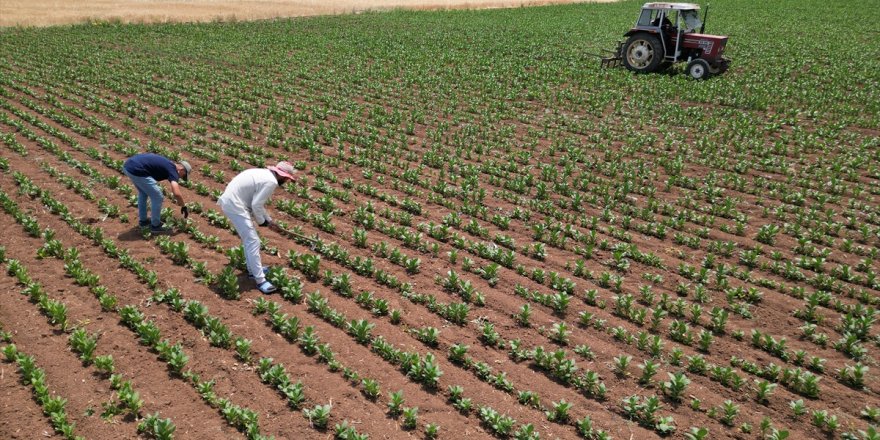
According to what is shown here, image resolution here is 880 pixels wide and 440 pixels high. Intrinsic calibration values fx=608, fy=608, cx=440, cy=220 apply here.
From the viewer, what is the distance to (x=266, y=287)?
24.6ft

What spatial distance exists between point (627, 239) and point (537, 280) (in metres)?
1.96

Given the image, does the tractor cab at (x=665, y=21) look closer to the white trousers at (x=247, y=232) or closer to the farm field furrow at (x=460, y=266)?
the farm field furrow at (x=460, y=266)

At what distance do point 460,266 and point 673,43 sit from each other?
48.3ft

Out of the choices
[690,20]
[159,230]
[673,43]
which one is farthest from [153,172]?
[690,20]

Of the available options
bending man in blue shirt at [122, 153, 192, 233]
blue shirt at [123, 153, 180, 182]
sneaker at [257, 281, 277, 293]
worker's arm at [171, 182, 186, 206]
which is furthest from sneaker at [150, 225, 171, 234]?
sneaker at [257, 281, 277, 293]

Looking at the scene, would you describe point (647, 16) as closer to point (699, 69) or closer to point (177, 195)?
point (699, 69)

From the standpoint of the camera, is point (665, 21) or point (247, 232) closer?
point (247, 232)

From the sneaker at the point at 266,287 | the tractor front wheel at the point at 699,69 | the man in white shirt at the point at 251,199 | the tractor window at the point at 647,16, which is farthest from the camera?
the tractor window at the point at 647,16

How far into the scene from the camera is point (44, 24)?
3359 cm

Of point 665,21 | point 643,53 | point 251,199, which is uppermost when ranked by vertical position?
point 665,21

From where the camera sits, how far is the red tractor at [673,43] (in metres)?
19.0

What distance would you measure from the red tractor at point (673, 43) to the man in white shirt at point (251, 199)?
601 inches

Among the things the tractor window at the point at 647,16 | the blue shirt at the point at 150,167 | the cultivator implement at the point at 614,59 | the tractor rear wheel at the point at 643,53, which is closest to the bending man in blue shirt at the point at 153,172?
the blue shirt at the point at 150,167

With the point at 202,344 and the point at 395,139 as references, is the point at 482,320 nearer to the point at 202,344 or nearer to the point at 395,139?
the point at 202,344
